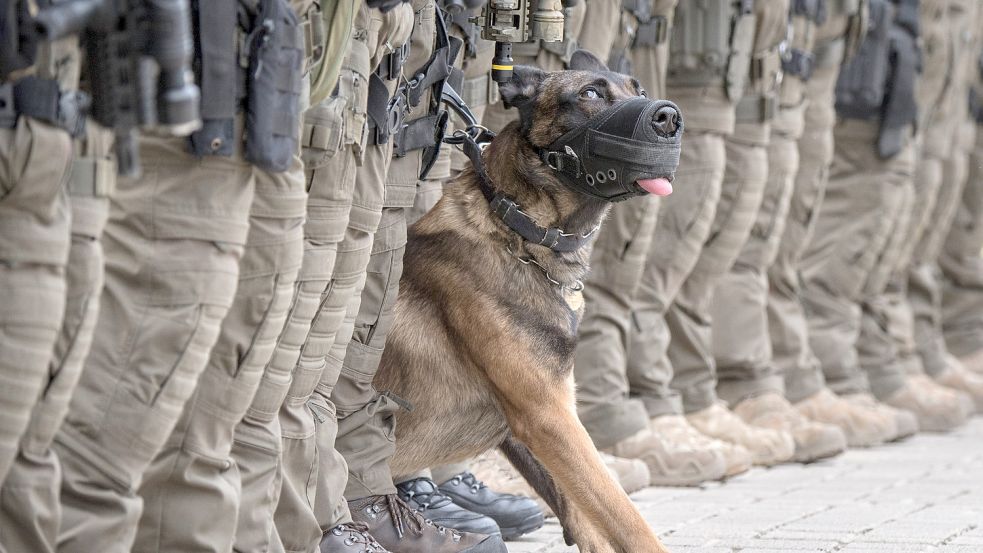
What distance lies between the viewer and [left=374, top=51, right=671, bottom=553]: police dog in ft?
14.0

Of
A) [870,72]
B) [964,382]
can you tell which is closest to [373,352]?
[870,72]

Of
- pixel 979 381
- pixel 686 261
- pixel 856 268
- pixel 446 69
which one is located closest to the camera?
Answer: pixel 446 69

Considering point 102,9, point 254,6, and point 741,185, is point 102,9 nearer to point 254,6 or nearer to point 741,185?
point 254,6

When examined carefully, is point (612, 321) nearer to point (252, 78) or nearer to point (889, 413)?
point (889, 413)

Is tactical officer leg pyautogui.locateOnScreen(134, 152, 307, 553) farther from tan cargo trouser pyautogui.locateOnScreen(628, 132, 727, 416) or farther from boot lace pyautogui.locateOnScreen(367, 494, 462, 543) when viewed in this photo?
tan cargo trouser pyautogui.locateOnScreen(628, 132, 727, 416)

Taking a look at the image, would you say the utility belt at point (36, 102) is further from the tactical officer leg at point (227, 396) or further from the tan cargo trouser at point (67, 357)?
the tactical officer leg at point (227, 396)

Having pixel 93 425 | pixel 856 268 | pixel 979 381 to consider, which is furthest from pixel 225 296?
pixel 979 381

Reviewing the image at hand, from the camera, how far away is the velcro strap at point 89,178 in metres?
2.68

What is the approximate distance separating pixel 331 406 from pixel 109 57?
1.42m

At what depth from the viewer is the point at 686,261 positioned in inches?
259

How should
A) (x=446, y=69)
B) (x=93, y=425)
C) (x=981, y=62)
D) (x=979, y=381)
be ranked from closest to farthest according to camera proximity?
(x=93, y=425)
(x=446, y=69)
(x=979, y=381)
(x=981, y=62)

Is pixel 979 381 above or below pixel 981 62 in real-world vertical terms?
below

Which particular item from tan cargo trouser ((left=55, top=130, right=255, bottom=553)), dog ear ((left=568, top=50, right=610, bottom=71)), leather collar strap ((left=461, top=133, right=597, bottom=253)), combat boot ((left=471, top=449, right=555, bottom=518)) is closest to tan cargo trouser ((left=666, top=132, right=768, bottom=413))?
combat boot ((left=471, top=449, right=555, bottom=518))

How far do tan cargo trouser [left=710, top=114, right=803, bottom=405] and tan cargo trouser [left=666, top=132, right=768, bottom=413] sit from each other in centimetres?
37
